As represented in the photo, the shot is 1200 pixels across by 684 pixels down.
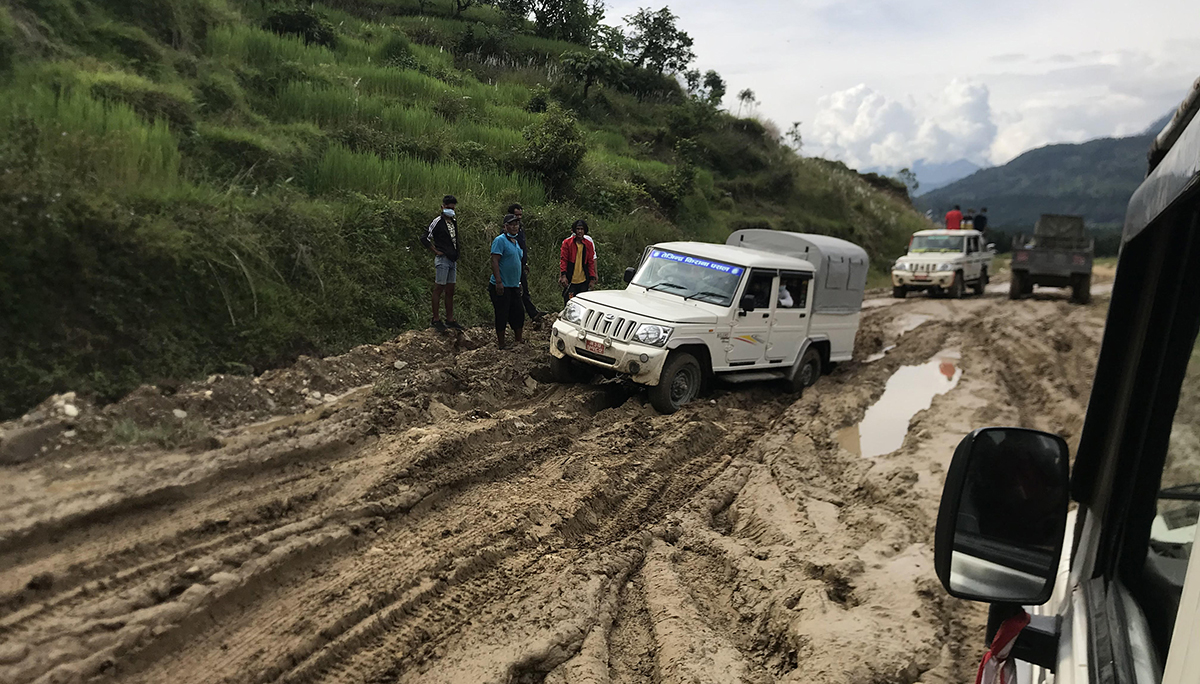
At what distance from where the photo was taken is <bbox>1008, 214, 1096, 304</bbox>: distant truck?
761 inches

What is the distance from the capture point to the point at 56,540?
4336mm

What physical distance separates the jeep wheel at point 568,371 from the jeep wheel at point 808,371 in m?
3.08

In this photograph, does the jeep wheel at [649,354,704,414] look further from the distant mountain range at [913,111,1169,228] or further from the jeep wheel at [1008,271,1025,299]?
the distant mountain range at [913,111,1169,228]

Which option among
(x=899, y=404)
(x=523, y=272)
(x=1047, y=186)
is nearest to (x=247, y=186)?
(x=523, y=272)

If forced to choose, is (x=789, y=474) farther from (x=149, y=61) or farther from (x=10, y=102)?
(x=149, y=61)

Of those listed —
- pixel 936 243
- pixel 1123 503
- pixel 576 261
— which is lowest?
pixel 576 261

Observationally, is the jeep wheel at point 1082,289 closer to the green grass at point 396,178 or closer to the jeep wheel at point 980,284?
the jeep wheel at point 980,284

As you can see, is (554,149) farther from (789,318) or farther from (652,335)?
(652,335)

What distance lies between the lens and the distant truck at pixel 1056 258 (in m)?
19.3

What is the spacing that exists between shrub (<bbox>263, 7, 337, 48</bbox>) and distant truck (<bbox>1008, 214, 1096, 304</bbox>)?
61.3ft

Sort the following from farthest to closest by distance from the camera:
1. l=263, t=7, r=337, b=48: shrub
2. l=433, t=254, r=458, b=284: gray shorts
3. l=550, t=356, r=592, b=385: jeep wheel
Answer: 1. l=263, t=7, r=337, b=48: shrub
2. l=433, t=254, r=458, b=284: gray shorts
3. l=550, t=356, r=592, b=385: jeep wheel

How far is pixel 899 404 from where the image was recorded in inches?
396

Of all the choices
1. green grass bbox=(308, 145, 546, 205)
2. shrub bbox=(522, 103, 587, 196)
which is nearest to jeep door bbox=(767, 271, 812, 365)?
green grass bbox=(308, 145, 546, 205)

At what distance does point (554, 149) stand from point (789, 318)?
26.8ft
